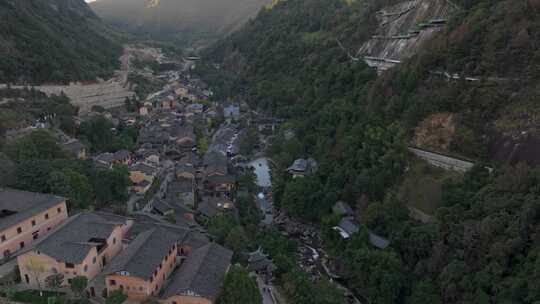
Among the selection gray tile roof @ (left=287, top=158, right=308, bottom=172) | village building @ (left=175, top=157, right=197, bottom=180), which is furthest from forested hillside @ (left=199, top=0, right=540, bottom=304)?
village building @ (left=175, top=157, right=197, bottom=180)

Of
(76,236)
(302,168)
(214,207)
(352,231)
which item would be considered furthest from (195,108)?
(76,236)

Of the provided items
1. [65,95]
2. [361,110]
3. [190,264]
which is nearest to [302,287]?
[190,264]

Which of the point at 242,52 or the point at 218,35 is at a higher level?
→ the point at 218,35

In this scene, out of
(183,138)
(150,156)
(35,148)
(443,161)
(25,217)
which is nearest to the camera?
(25,217)

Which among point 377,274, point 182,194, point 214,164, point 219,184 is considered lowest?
point 377,274

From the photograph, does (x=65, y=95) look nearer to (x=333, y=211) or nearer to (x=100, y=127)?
(x=100, y=127)

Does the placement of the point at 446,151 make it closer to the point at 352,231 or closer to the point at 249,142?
the point at 352,231

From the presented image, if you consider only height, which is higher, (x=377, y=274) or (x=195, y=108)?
(x=195, y=108)
